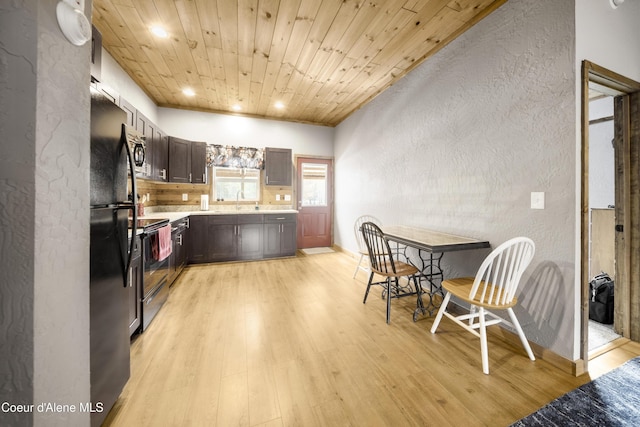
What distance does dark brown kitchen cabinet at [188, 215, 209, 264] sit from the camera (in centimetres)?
410

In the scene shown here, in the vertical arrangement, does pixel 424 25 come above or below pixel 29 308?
above

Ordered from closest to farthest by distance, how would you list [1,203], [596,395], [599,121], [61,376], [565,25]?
1. [1,203]
2. [61,376]
3. [596,395]
4. [565,25]
5. [599,121]

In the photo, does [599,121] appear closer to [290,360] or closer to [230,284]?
[290,360]

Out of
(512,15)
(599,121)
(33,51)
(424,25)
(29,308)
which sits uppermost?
(424,25)

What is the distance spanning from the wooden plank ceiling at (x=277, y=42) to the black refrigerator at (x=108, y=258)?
5.47 ft

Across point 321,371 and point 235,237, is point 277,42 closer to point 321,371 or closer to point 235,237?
point 235,237

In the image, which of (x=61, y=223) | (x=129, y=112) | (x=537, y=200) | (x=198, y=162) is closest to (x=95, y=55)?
(x=129, y=112)

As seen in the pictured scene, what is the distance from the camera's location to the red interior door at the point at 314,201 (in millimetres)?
5453

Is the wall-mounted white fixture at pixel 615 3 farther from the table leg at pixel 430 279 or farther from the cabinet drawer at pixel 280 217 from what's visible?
the cabinet drawer at pixel 280 217

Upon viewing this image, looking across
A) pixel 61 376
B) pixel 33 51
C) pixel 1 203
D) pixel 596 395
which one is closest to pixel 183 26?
pixel 33 51

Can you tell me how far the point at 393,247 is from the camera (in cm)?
349

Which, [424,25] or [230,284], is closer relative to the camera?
[424,25]

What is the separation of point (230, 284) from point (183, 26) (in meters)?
3.02

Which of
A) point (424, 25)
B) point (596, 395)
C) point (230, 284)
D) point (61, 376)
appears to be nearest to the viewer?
point (61, 376)
